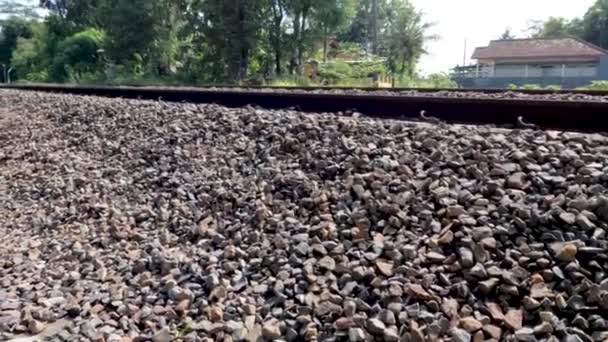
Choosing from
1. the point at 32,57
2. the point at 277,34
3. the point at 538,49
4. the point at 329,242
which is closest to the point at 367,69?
the point at 277,34

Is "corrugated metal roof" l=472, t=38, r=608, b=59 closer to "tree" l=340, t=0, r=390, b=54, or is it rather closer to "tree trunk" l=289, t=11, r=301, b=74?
"tree" l=340, t=0, r=390, b=54

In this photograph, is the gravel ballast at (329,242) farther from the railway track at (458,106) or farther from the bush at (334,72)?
the bush at (334,72)

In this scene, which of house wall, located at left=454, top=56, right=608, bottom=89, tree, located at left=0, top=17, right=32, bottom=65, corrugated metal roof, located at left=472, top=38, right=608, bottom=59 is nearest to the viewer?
house wall, located at left=454, top=56, right=608, bottom=89

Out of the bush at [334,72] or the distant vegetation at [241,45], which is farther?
the distant vegetation at [241,45]

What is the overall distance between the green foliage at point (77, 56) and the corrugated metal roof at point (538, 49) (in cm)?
2638

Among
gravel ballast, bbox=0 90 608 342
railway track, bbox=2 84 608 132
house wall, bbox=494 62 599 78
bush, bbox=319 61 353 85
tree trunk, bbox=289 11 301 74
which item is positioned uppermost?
tree trunk, bbox=289 11 301 74

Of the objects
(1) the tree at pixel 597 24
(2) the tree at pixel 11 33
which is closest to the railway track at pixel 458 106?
(1) the tree at pixel 597 24

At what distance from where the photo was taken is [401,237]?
2.66 metres

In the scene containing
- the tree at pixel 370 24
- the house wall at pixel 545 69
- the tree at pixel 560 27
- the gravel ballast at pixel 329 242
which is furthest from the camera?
the tree at pixel 560 27

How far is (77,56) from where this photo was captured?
36.1 metres

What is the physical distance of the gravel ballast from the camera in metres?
2.18

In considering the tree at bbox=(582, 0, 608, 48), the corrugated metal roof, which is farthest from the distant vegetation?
the tree at bbox=(582, 0, 608, 48)

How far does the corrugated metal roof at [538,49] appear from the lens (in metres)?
28.1

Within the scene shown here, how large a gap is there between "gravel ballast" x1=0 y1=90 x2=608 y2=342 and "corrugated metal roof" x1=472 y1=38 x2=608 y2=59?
2848cm
